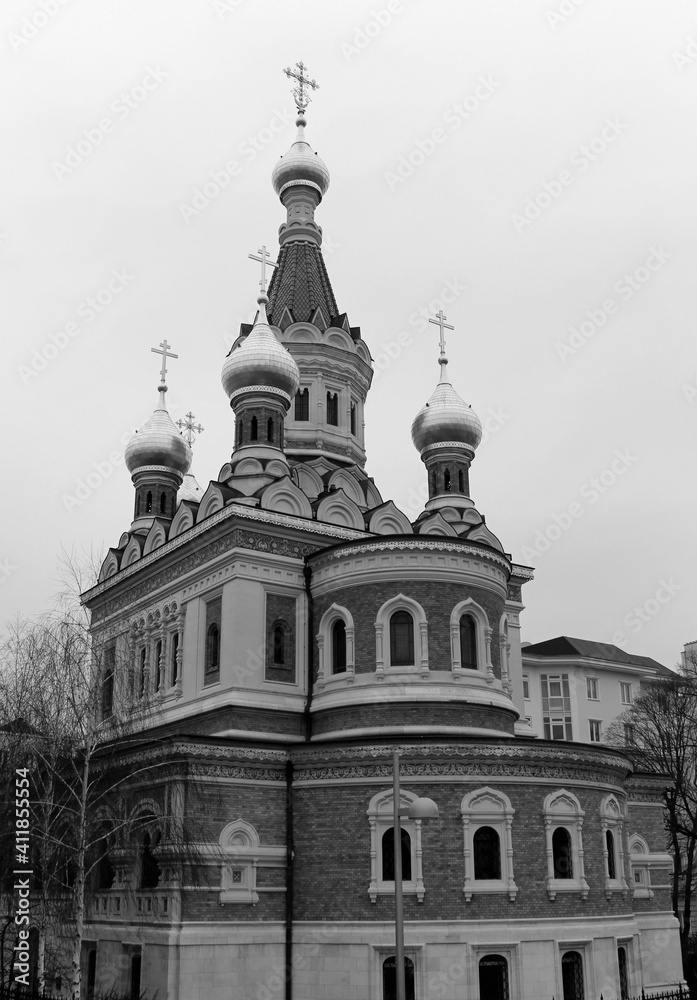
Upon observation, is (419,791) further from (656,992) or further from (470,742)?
(656,992)

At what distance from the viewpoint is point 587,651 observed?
44500mm

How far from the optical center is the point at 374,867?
17.0 meters

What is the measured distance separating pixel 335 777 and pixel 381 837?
1.28 m

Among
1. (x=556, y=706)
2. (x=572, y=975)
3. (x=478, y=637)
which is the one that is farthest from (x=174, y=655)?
(x=556, y=706)

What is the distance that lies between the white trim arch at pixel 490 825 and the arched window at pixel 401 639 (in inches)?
122

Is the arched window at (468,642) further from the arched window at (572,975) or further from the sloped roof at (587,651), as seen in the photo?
the sloped roof at (587,651)

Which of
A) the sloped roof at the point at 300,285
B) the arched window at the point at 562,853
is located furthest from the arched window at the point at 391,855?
the sloped roof at the point at 300,285

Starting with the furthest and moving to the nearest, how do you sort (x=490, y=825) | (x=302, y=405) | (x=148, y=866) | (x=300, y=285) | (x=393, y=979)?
(x=300, y=285)
(x=302, y=405)
(x=148, y=866)
(x=490, y=825)
(x=393, y=979)

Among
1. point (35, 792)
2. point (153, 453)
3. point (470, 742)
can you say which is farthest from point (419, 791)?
point (153, 453)

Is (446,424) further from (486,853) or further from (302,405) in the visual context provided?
(486,853)

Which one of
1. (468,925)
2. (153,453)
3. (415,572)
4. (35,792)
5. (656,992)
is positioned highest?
(153,453)

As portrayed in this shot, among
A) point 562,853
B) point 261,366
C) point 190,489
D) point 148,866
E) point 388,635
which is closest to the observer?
point 562,853

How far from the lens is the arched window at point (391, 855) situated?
16930 mm

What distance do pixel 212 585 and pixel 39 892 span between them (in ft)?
22.7
